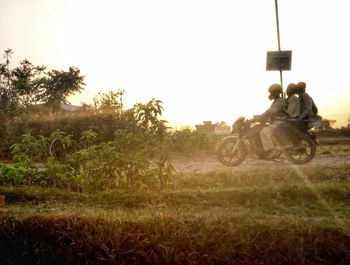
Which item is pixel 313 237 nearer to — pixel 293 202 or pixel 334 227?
pixel 334 227

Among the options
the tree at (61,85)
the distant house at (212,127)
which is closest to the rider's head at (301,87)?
the distant house at (212,127)

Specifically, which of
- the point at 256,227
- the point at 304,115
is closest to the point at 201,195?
the point at 256,227

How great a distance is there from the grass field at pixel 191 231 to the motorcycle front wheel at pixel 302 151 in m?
3.22

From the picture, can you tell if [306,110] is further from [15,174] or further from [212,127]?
[212,127]

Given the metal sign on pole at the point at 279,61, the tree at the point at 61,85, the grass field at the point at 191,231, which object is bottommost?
the grass field at the point at 191,231

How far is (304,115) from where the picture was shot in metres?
9.39

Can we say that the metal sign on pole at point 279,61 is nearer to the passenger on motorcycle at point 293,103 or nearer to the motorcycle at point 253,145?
the passenger on motorcycle at point 293,103

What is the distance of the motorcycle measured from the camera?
376 inches

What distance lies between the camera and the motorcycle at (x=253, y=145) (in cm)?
956

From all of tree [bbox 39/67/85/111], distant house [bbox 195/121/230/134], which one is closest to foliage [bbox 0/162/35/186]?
distant house [bbox 195/121/230/134]

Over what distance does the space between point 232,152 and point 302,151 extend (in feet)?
5.17

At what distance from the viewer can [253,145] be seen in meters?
9.96

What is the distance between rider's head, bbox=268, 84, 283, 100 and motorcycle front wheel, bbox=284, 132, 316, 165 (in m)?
1.03

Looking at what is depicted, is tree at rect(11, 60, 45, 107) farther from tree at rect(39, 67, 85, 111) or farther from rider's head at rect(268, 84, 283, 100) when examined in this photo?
rider's head at rect(268, 84, 283, 100)
